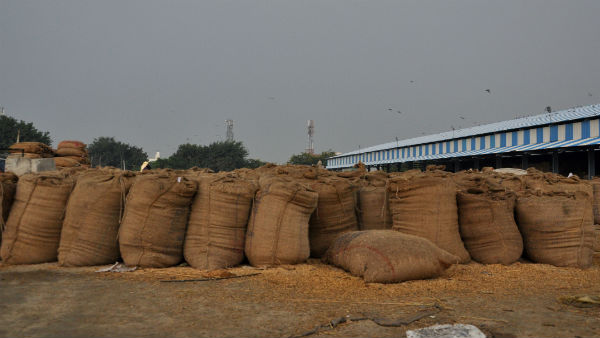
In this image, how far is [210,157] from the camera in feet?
129

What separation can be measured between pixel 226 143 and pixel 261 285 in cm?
3826

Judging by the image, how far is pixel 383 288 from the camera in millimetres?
3848

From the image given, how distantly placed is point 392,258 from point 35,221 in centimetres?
382

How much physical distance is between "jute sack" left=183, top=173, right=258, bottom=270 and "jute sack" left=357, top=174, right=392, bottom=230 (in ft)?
4.95

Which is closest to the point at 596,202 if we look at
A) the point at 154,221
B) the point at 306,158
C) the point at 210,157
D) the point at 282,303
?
the point at 282,303

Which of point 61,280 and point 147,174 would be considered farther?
point 147,174

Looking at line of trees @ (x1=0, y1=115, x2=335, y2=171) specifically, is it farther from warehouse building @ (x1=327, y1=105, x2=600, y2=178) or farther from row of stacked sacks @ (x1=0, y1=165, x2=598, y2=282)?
row of stacked sacks @ (x1=0, y1=165, x2=598, y2=282)

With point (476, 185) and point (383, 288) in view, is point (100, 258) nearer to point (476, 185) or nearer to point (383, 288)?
point (383, 288)

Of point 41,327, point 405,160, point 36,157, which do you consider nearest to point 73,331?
point 41,327

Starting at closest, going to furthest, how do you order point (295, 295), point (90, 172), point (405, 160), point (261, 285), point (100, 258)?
point (295, 295) < point (261, 285) < point (100, 258) < point (90, 172) < point (405, 160)

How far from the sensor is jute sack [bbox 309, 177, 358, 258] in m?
5.23

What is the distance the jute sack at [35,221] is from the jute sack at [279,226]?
7.13 ft

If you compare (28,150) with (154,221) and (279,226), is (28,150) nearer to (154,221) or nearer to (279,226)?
(154,221)

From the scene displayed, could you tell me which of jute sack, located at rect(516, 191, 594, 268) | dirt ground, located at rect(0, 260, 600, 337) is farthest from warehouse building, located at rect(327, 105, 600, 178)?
dirt ground, located at rect(0, 260, 600, 337)
